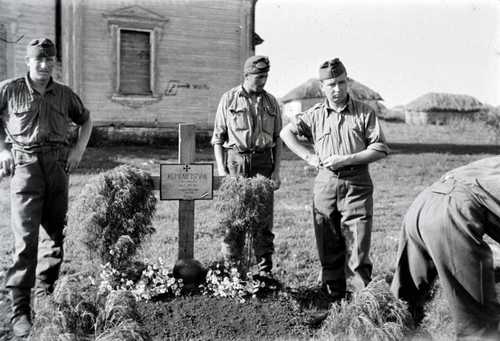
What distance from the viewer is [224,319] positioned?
448 centimetres

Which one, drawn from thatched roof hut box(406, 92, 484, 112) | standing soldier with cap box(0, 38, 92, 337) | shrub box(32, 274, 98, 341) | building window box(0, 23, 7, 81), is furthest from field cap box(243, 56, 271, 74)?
thatched roof hut box(406, 92, 484, 112)

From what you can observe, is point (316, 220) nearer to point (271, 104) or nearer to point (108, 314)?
point (271, 104)

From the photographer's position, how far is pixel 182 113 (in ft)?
53.0

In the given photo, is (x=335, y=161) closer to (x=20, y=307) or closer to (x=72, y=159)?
(x=72, y=159)

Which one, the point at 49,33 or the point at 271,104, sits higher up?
the point at 49,33

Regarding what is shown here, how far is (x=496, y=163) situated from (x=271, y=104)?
2.59 meters

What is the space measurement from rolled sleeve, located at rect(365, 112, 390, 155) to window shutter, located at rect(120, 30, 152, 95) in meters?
11.6

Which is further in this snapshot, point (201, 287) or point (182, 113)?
point (182, 113)

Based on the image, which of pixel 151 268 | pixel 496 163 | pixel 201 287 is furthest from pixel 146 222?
pixel 496 163

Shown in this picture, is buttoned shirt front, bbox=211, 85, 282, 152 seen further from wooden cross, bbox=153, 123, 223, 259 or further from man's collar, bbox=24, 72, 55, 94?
man's collar, bbox=24, 72, 55, 94

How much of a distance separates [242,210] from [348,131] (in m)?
1.17

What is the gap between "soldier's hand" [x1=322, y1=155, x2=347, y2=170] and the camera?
15.7 feet

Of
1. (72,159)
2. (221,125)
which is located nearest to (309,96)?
(221,125)

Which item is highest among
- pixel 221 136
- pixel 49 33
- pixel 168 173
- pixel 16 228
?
pixel 49 33
